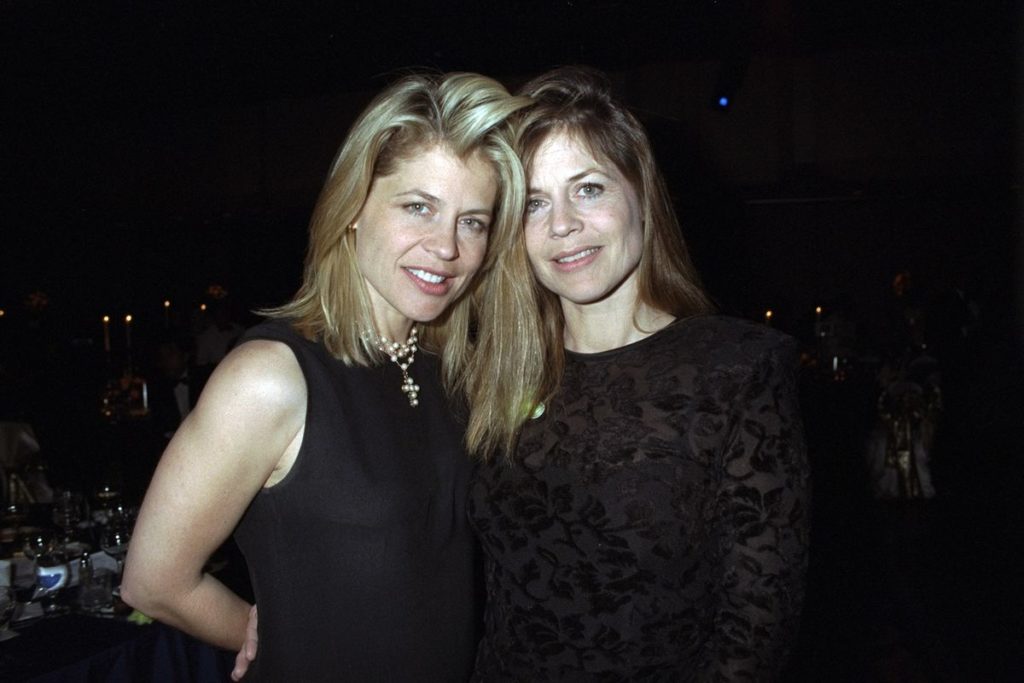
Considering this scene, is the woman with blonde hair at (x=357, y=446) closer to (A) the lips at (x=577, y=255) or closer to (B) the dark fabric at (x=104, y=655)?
(A) the lips at (x=577, y=255)

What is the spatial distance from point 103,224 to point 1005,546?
35.6 feet

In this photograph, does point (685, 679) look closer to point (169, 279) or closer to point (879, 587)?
point (879, 587)

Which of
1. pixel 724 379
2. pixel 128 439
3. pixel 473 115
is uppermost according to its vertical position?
pixel 473 115

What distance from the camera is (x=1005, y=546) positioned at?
5.77m

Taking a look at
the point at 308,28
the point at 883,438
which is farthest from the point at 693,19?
the point at 883,438

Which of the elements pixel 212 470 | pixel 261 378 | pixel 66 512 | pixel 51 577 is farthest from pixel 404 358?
pixel 66 512

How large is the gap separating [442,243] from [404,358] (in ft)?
1.13

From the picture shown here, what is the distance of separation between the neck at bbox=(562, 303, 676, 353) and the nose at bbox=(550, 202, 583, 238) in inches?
9.0

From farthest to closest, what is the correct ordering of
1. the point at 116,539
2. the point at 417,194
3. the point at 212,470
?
the point at 116,539
the point at 417,194
the point at 212,470

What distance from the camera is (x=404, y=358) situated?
1.96 meters

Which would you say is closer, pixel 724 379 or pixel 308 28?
pixel 724 379

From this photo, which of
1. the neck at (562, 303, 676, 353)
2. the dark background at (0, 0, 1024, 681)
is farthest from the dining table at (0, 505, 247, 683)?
the dark background at (0, 0, 1024, 681)

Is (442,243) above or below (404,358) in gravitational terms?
above

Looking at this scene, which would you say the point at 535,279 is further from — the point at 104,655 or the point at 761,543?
the point at 104,655
